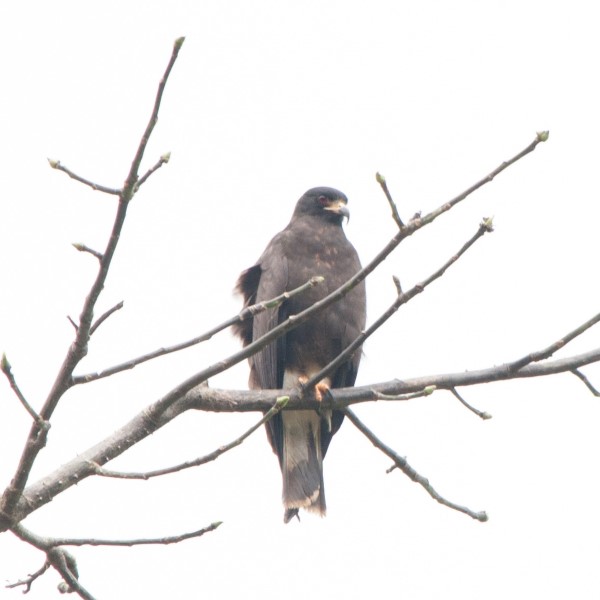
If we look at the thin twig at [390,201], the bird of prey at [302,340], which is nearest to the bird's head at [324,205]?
the bird of prey at [302,340]

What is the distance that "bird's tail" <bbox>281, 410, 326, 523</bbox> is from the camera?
6.36 m

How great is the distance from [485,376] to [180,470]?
1530mm

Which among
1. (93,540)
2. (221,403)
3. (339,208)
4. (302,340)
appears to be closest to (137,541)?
(93,540)

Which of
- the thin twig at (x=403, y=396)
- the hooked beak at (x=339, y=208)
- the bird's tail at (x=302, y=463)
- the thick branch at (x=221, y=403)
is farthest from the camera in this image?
the hooked beak at (x=339, y=208)

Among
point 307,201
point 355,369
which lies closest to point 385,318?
point 355,369

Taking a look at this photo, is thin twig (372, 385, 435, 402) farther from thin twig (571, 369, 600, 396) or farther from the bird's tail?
the bird's tail

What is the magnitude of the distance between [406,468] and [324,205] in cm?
343

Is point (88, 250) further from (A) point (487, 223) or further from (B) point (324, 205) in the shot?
(B) point (324, 205)

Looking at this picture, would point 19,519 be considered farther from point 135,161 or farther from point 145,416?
point 135,161

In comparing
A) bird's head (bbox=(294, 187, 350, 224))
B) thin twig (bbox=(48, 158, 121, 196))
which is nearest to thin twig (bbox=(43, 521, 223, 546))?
thin twig (bbox=(48, 158, 121, 196))

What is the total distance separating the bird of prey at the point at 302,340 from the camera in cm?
639

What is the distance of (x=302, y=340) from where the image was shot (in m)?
6.45

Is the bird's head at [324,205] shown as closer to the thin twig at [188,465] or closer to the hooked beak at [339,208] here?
the hooked beak at [339,208]

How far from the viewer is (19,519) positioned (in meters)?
3.19
